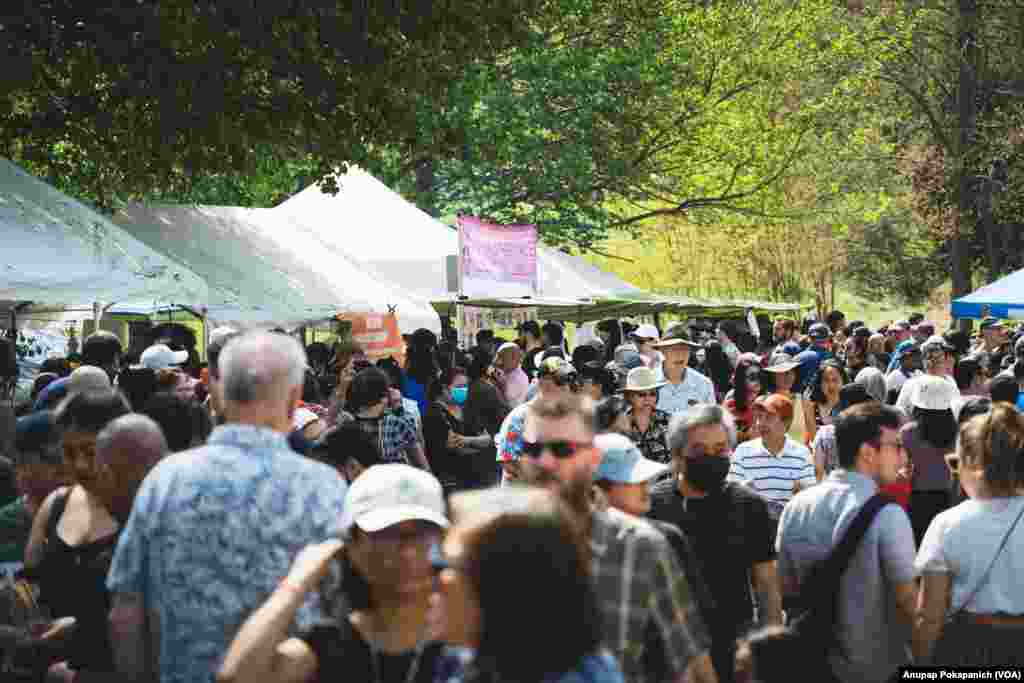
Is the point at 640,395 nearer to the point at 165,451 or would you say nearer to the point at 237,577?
the point at 165,451

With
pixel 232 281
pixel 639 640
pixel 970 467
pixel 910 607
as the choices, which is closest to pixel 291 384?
pixel 639 640

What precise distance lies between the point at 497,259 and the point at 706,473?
12263mm

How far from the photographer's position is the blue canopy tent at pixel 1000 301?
70.1 ft

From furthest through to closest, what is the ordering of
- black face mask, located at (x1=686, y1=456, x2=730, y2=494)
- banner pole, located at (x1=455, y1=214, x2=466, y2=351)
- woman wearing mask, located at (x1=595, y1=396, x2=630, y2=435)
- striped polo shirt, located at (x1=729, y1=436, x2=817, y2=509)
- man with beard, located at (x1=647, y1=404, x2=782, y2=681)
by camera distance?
banner pole, located at (x1=455, y1=214, x2=466, y2=351)
striped polo shirt, located at (x1=729, y1=436, x2=817, y2=509)
woman wearing mask, located at (x1=595, y1=396, x2=630, y2=435)
black face mask, located at (x1=686, y1=456, x2=730, y2=494)
man with beard, located at (x1=647, y1=404, x2=782, y2=681)

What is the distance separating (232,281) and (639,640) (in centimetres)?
1187

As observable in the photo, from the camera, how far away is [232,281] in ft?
50.0

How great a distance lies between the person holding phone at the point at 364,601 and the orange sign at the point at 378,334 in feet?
37.3

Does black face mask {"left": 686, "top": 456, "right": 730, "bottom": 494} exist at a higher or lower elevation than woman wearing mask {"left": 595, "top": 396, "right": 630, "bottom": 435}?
lower

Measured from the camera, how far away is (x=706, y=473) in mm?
5559

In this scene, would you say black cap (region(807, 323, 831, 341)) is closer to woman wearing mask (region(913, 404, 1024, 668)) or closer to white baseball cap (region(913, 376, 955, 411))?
white baseball cap (region(913, 376, 955, 411))

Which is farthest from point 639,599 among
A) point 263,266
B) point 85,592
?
point 263,266

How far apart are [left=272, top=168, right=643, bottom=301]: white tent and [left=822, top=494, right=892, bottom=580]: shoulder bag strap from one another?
13.8 metres

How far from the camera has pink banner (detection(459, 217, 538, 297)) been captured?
16.9 meters

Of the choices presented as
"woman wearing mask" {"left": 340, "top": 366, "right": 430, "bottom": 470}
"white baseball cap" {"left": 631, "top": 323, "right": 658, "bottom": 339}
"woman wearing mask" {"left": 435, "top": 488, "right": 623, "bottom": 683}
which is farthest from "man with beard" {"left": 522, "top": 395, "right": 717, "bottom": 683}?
"white baseball cap" {"left": 631, "top": 323, "right": 658, "bottom": 339}
